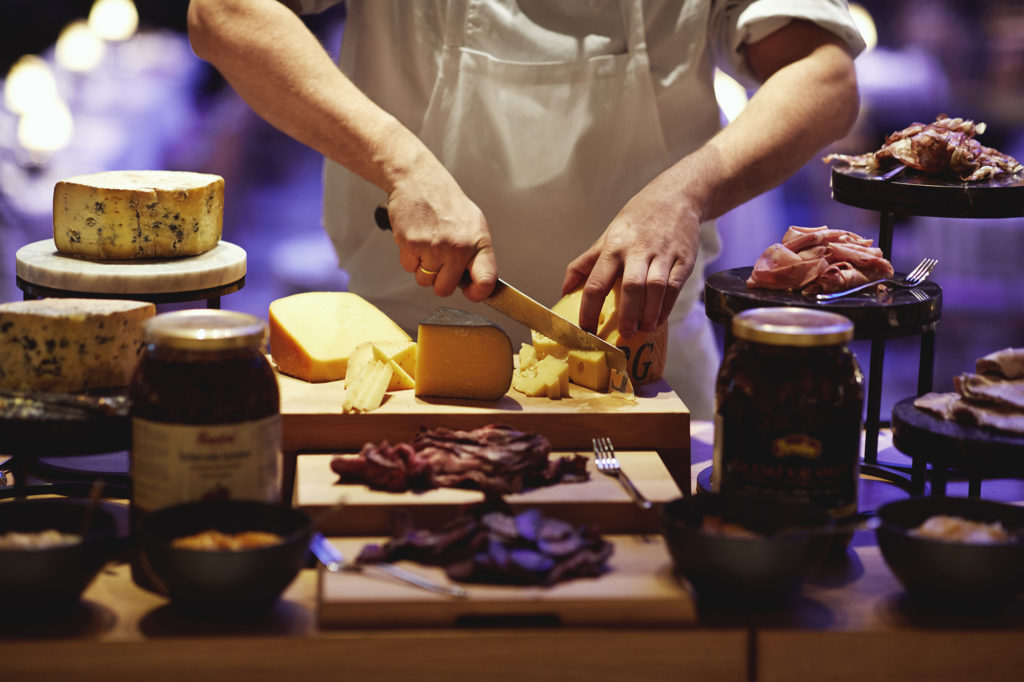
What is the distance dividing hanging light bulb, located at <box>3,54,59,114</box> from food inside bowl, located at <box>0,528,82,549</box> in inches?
109

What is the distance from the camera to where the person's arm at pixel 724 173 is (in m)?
1.82

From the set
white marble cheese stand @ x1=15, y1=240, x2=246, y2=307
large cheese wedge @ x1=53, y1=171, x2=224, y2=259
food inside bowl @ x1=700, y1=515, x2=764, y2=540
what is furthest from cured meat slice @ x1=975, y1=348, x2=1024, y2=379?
large cheese wedge @ x1=53, y1=171, x2=224, y2=259

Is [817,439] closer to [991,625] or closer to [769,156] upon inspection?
[991,625]

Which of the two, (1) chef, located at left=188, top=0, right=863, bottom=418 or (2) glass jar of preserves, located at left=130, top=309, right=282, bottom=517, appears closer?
→ (2) glass jar of preserves, located at left=130, top=309, right=282, bottom=517

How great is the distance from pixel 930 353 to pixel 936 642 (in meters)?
1.02

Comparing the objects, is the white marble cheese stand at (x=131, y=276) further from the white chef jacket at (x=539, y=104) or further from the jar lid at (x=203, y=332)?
the jar lid at (x=203, y=332)

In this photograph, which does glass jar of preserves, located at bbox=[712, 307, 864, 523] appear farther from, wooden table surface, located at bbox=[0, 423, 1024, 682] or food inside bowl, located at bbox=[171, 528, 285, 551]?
food inside bowl, located at bbox=[171, 528, 285, 551]

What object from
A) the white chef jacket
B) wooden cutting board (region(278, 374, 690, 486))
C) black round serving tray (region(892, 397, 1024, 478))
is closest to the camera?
black round serving tray (region(892, 397, 1024, 478))

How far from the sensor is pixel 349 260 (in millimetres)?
2555

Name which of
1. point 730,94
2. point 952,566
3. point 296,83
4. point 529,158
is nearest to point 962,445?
point 952,566

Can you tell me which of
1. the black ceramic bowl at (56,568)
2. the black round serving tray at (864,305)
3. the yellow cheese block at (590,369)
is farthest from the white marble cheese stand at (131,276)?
the black round serving tray at (864,305)

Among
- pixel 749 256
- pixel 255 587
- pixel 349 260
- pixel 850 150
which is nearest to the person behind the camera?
pixel 255 587

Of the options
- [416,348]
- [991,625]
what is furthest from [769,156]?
[991,625]

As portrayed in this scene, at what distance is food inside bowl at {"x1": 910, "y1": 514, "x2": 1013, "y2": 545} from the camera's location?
47.6 inches
